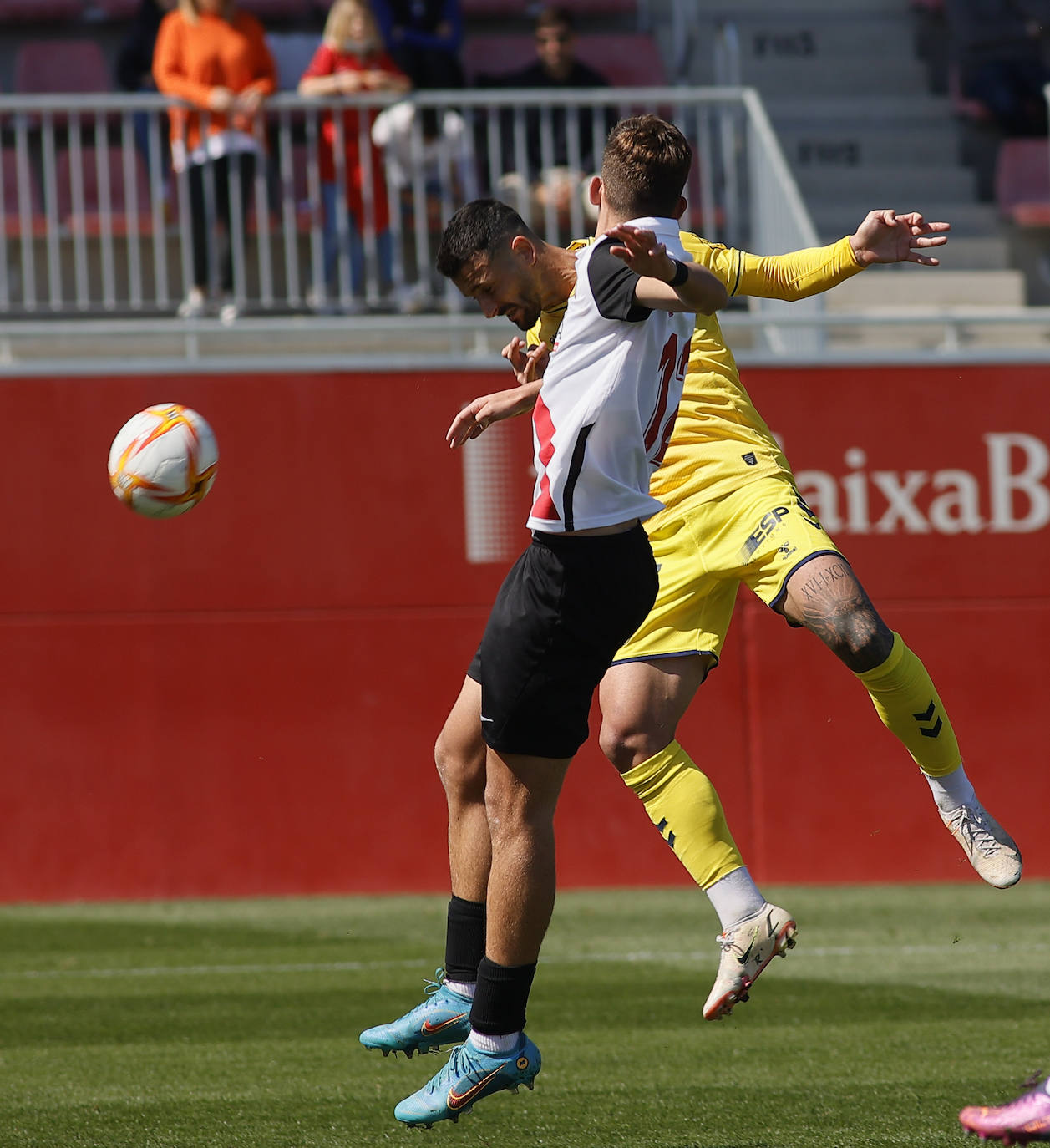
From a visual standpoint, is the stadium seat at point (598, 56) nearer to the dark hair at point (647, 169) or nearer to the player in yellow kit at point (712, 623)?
the player in yellow kit at point (712, 623)

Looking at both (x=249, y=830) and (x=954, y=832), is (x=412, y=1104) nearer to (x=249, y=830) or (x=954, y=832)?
(x=954, y=832)

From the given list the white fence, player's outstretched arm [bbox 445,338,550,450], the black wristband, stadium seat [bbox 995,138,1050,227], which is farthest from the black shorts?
stadium seat [bbox 995,138,1050,227]

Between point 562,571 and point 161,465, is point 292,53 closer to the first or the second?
point 161,465

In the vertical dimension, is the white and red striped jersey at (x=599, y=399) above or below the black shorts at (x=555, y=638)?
above

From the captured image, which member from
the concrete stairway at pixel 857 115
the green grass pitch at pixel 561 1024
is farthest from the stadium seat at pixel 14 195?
the concrete stairway at pixel 857 115

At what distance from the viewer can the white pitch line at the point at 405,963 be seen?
715 cm

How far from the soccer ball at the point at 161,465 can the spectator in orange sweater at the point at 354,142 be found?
4865 millimetres

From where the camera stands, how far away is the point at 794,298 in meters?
4.79

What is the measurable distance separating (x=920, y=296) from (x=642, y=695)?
7173mm

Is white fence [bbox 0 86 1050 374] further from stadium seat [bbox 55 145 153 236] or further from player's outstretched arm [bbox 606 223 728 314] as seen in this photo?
player's outstretched arm [bbox 606 223 728 314]

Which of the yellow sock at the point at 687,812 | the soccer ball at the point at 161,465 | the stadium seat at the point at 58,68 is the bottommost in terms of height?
the yellow sock at the point at 687,812

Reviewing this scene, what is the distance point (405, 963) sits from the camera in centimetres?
732

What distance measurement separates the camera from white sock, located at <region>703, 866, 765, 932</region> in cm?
464

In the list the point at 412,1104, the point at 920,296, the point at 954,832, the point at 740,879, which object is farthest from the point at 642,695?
the point at 920,296
